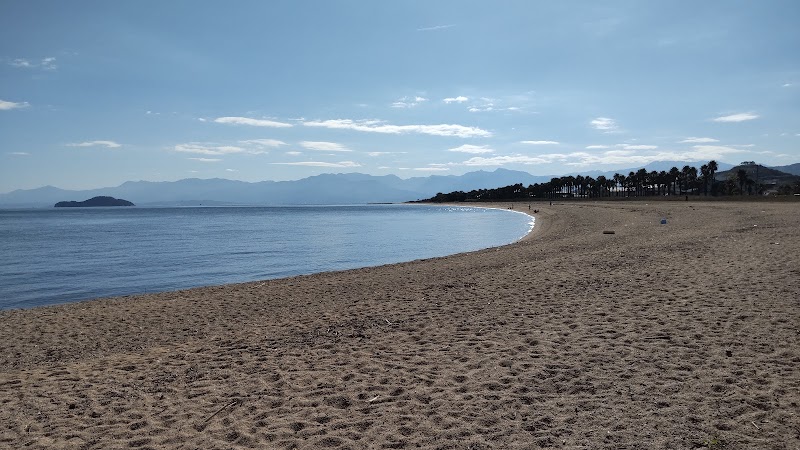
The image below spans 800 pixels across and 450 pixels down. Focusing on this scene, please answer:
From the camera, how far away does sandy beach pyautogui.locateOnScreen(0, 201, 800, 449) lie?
505 centimetres

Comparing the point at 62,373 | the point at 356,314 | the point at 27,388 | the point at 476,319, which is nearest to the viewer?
the point at 27,388

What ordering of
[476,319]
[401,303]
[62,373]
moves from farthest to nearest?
[401,303] < [476,319] < [62,373]

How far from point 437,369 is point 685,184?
453 feet

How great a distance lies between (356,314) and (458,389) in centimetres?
537

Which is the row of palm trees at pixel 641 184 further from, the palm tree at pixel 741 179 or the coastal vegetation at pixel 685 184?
the palm tree at pixel 741 179

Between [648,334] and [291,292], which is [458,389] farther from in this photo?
[291,292]

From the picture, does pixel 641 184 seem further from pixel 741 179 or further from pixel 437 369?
pixel 437 369

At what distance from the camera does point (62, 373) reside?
7969 millimetres

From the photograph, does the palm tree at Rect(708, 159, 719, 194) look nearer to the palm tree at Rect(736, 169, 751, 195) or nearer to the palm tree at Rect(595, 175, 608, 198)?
the palm tree at Rect(736, 169, 751, 195)

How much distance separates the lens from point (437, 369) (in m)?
6.97

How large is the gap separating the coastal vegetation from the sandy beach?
105 m

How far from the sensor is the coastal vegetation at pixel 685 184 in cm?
11194

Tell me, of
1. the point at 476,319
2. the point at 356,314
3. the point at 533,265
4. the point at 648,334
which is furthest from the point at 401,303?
the point at 533,265

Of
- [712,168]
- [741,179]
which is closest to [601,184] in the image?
[712,168]
